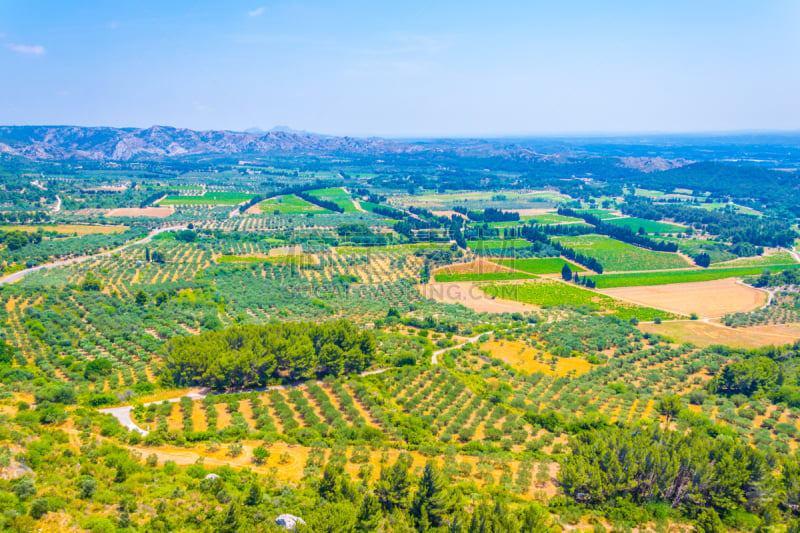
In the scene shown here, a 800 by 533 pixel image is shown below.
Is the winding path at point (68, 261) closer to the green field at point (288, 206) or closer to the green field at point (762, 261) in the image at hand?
the green field at point (288, 206)

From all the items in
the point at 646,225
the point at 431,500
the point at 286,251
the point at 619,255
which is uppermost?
the point at 646,225

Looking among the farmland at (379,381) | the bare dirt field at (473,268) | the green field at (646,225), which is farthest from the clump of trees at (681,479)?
the green field at (646,225)

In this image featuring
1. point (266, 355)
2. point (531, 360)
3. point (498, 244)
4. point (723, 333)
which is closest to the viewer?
point (266, 355)

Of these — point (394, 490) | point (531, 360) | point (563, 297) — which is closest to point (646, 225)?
point (563, 297)

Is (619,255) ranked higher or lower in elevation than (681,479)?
lower

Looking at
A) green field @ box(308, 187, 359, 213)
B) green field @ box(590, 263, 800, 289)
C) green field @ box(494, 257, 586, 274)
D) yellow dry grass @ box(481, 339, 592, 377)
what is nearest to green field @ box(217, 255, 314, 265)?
green field @ box(494, 257, 586, 274)

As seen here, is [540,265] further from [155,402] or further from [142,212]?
[142,212]
